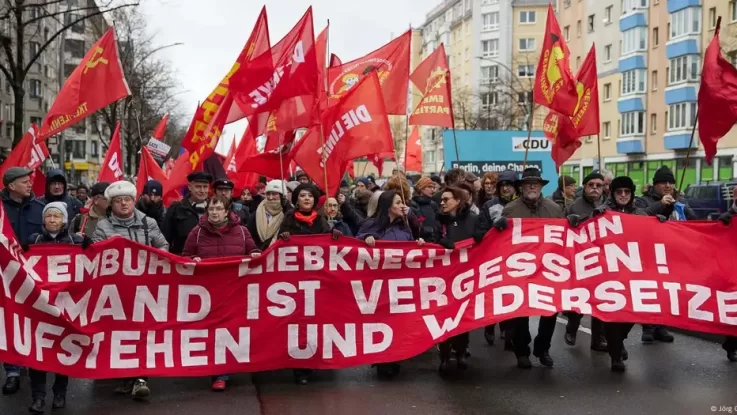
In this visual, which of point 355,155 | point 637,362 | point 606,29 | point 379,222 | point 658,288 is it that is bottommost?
point 637,362

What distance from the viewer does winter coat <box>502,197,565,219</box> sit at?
8.09m

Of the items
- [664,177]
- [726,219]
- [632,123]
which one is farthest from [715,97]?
[632,123]

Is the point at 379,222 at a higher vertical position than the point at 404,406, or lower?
higher

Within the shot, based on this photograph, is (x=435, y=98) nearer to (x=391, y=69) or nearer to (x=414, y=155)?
(x=391, y=69)

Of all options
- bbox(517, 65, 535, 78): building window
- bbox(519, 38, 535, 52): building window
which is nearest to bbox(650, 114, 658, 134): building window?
bbox(517, 65, 535, 78): building window

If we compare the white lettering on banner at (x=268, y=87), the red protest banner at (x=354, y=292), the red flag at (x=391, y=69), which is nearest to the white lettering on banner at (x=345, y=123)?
the white lettering on banner at (x=268, y=87)

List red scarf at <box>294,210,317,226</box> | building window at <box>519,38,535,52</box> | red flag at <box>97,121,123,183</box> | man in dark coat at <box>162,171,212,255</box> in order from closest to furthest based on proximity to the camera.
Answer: red scarf at <box>294,210,317,226</box> < man in dark coat at <box>162,171,212,255</box> < red flag at <box>97,121,123,183</box> < building window at <box>519,38,535,52</box>

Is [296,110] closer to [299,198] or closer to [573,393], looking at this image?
[299,198]

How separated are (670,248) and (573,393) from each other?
1524 mm

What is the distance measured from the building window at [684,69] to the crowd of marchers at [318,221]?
4040 centimetres

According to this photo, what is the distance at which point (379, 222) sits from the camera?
802 cm

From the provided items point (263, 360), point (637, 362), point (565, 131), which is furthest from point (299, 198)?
point (565, 131)

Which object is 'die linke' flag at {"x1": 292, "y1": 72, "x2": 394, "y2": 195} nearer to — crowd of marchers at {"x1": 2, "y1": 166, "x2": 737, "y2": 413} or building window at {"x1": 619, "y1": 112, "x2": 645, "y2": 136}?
crowd of marchers at {"x1": 2, "y1": 166, "x2": 737, "y2": 413}

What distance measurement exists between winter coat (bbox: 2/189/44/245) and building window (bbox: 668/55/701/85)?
44010 mm
